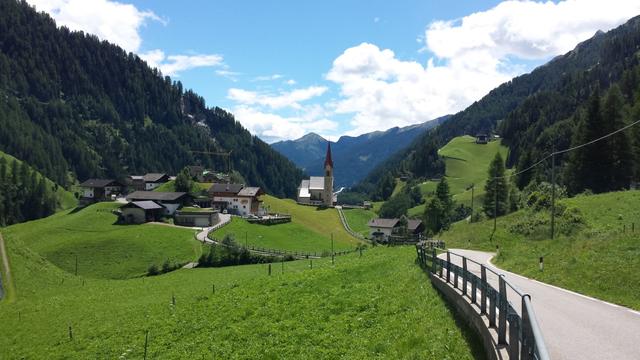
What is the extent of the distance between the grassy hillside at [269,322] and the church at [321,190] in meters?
120

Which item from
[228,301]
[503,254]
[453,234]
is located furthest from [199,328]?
[453,234]

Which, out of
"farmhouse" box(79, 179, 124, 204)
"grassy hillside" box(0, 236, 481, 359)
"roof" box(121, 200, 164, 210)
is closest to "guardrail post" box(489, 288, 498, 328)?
"grassy hillside" box(0, 236, 481, 359)

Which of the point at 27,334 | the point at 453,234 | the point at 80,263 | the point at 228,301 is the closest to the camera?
the point at 228,301

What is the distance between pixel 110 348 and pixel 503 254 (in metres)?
27.2

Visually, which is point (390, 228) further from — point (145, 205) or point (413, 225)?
point (145, 205)

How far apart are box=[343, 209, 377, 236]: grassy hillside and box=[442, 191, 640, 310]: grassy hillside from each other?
73997 mm

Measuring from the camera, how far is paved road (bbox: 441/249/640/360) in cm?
1059

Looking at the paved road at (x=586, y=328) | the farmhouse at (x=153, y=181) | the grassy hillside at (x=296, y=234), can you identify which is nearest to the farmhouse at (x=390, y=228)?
the grassy hillside at (x=296, y=234)

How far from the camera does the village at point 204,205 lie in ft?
328

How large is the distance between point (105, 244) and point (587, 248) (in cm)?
7147

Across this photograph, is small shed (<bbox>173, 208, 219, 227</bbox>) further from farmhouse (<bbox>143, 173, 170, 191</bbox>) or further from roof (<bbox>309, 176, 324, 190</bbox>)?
roof (<bbox>309, 176, 324, 190</bbox>)

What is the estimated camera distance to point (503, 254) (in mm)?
35531

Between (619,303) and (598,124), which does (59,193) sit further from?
(619,303)

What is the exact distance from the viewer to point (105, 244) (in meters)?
77.3
